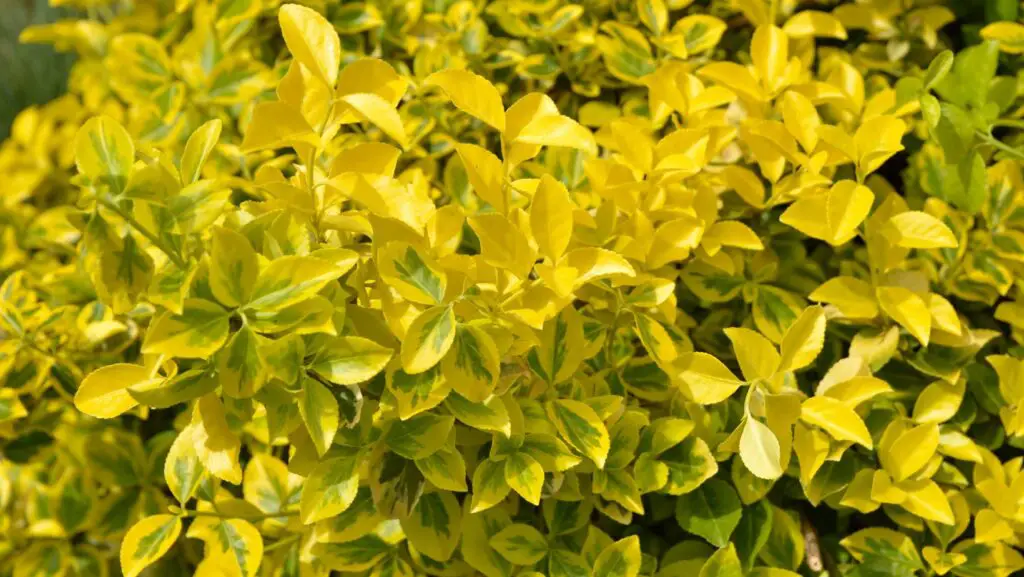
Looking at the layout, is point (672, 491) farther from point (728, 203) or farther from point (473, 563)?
point (728, 203)

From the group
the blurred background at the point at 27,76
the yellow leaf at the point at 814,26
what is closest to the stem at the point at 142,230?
the yellow leaf at the point at 814,26

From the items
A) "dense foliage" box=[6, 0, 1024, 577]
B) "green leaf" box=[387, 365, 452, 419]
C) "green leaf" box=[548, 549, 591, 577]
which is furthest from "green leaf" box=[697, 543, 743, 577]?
"green leaf" box=[387, 365, 452, 419]

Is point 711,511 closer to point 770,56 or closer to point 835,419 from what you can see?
point 835,419

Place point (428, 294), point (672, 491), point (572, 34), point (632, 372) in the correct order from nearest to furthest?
point (428, 294), point (672, 491), point (632, 372), point (572, 34)

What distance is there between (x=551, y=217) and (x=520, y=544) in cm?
33

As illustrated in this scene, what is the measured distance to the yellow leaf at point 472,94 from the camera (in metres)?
0.72

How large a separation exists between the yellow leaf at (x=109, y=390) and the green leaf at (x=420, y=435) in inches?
8.3

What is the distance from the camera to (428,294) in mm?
713

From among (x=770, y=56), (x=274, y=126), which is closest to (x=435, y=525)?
(x=274, y=126)

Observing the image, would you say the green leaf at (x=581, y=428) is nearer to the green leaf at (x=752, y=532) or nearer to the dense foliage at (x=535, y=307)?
the dense foliage at (x=535, y=307)

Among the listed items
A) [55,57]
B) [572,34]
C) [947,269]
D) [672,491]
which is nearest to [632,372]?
[672,491]

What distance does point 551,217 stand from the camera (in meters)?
0.77

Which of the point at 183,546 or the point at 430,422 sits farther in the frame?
the point at 183,546

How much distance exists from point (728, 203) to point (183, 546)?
80cm
